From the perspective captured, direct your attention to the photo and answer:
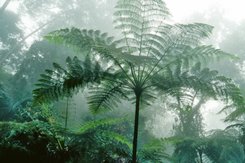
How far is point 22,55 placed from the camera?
2048 centimetres

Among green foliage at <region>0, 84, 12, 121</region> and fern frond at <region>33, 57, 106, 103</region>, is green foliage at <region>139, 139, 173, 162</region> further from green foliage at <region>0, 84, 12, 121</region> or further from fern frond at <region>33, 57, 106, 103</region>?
green foliage at <region>0, 84, 12, 121</region>

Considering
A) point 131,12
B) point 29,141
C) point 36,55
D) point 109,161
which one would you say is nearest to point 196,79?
point 131,12

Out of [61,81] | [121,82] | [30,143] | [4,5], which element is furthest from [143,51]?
[4,5]

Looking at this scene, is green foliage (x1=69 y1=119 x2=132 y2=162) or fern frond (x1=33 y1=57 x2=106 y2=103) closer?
fern frond (x1=33 y1=57 x2=106 y2=103)

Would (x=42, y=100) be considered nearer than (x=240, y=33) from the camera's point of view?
Yes

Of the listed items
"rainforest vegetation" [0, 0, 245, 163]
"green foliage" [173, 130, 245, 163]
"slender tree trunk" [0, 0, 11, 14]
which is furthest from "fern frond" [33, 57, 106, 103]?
"slender tree trunk" [0, 0, 11, 14]

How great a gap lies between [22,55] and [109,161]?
58.1 ft

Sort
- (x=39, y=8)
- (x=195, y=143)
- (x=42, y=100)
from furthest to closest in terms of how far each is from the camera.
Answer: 1. (x=39, y=8)
2. (x=195, y=143)
3. (x=42, y=100)

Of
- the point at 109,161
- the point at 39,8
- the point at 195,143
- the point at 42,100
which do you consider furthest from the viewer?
the point at 39,8

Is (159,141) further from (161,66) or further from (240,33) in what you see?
(240,33)

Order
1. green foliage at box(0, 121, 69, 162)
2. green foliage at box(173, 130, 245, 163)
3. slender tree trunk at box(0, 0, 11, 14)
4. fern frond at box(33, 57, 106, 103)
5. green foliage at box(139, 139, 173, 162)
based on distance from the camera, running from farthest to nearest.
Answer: slender tree trunk at box(0, 0, 11, 14) → green foliage at box(173, 130, 245, 163) → green foliage at box(139, 139, 173, 162) → green foliage at box(0, 121, 69, 162) → fern frond at box(33, 57, 106, 103)

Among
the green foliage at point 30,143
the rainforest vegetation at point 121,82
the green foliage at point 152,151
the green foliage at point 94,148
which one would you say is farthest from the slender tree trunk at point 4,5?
the green foliage at point 152,151

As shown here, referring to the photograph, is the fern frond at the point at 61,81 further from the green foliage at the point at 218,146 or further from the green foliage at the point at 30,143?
the green foliage at the point at 218,146

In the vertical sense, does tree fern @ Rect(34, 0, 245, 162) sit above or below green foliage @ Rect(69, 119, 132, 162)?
above
